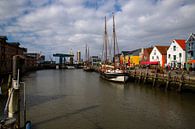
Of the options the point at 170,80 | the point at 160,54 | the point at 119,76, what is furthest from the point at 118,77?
the point at 160,54

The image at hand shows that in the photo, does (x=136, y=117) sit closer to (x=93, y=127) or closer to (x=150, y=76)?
(x=93, y=127)

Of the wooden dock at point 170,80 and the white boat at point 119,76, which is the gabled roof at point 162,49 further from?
the white boat at point 119,76

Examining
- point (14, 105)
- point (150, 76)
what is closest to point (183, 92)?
point (150, 76)

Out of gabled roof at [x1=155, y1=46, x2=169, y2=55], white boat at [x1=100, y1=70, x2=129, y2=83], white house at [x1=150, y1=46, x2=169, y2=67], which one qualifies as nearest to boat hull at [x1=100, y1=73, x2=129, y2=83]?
white boat at [x1=100, y1=70, x2=129, y2=83]

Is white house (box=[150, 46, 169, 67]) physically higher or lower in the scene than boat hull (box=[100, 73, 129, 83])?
higher

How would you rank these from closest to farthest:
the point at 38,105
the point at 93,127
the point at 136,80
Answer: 1. the point at 93,127
2. the point at 38,105
3. the point at 136,80

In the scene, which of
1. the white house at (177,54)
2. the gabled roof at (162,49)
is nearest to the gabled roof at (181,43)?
the white house at (177,54)

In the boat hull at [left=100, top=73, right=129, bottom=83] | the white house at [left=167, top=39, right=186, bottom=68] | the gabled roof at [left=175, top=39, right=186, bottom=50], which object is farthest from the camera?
the gabled roof at [left=175, top=39, right=186, bottom=50]

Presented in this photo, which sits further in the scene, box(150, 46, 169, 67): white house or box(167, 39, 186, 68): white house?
box(150, 46, 169, 67): white house

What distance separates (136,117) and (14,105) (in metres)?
10.1

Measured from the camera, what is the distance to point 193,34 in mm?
47438

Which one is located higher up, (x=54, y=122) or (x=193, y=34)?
(x=193, y=34)

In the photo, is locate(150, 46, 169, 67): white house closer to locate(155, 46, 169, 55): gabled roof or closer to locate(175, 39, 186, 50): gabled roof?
locate(155, 46, 169, 55): gabled roof

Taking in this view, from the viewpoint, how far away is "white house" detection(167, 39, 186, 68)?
52750 millimetres
